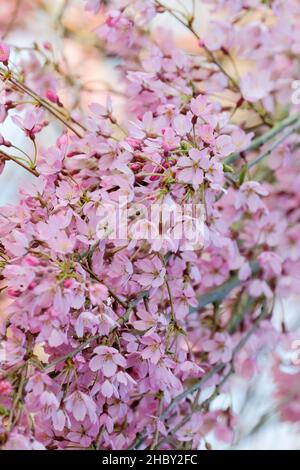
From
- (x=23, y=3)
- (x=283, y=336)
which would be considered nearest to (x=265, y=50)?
(x=283, y=336)

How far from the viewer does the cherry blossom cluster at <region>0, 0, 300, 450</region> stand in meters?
0.51

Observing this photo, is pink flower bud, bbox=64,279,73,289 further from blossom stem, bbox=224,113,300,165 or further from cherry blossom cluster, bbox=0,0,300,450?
blossom stem, bbox=224,113,300,165

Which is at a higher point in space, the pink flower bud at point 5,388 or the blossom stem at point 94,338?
the blossom stem at point 94,338

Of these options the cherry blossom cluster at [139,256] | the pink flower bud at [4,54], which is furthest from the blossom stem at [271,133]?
the pink flower bud at [4,54]

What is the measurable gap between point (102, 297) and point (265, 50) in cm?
48

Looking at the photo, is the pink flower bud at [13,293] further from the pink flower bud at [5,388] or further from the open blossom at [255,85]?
the open blossom at [255,85]

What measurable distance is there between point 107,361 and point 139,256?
0.32 feet

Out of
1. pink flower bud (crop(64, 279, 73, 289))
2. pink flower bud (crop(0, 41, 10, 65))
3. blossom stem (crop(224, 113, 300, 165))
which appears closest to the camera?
pink flower bud (crop(64, 279, 73, 289))

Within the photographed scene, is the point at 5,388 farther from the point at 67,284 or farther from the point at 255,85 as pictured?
the point at 255,85

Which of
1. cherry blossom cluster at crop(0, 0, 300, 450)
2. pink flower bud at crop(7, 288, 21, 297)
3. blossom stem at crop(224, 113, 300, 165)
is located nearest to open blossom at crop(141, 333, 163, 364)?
cherry blossom cluster at crop(0, 0, 300, 450)

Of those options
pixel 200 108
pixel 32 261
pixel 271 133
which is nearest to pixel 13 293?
pixel 32 261

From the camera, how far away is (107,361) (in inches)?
21.1

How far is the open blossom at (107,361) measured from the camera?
0.53m

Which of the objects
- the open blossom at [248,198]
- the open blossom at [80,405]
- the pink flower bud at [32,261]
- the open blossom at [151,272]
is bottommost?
the open blossom at [80,405]
